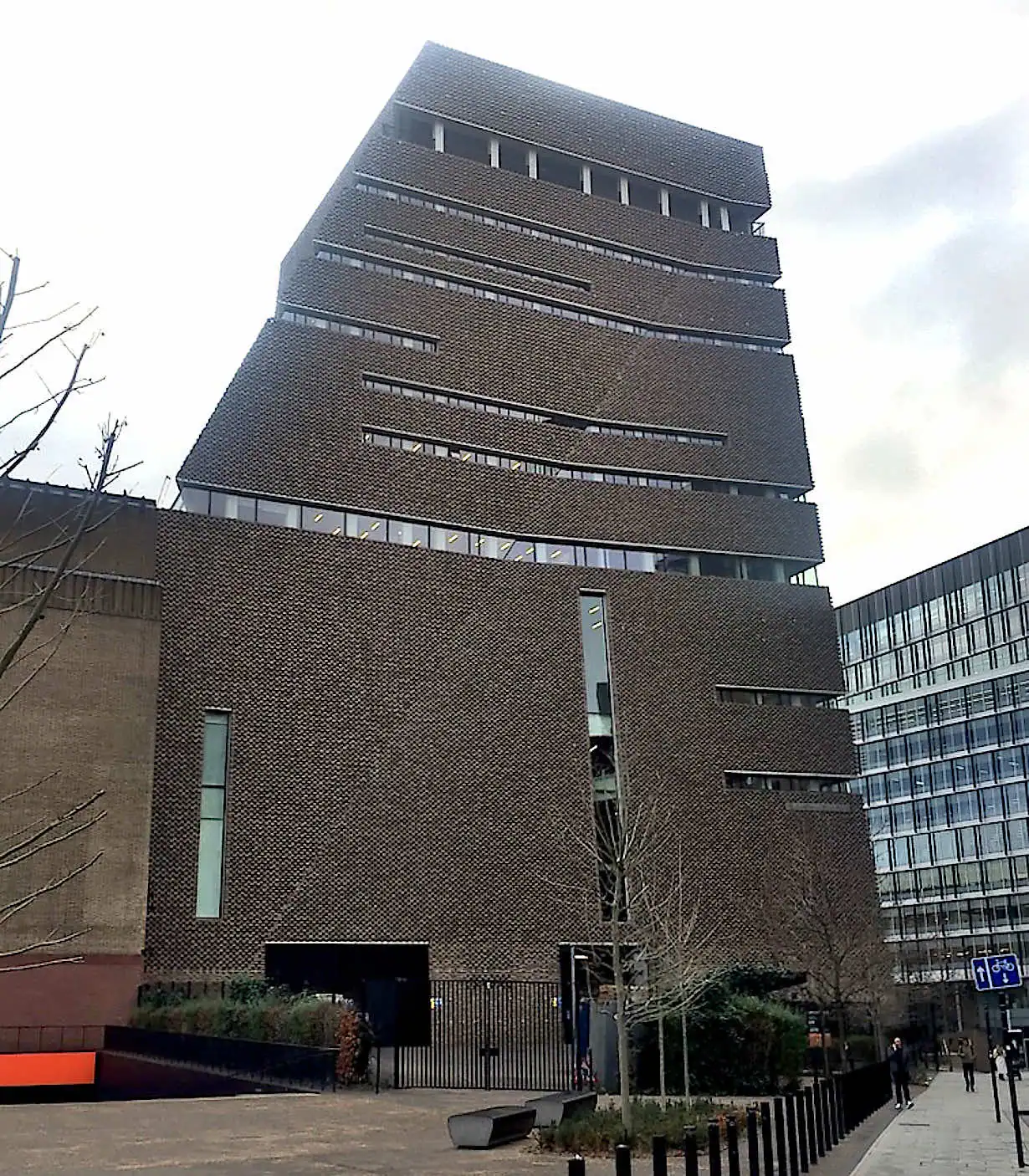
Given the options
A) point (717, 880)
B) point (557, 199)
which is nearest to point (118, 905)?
point (717, 880)

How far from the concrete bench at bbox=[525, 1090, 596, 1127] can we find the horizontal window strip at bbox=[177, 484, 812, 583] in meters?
26.0

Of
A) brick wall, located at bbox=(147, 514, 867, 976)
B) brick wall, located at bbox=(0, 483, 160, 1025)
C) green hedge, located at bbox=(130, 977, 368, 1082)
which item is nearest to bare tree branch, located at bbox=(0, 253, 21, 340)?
green hedge, located at bbox=(130, 977, 368, 1082)

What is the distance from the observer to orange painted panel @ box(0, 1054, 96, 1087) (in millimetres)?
29094

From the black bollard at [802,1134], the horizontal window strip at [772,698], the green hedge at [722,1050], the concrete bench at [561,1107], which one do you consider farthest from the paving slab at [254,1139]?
the horizontal window strip at [772,698]

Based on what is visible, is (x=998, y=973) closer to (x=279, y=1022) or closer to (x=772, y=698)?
(x=279, y=1022)

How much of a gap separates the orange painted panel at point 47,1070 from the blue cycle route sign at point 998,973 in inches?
865

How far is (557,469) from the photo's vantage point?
46125 millimetres

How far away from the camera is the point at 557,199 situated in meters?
50.8

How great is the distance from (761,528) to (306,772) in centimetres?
2183

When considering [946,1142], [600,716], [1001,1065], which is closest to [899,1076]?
[946,1142]

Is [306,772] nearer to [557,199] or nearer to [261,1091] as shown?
[261,1091]

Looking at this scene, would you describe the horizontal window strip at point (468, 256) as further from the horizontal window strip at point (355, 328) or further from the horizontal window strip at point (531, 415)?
the horizontal window strip at point (531, 415)

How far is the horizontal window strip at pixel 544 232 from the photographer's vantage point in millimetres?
46500

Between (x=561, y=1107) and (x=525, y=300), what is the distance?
1471 inches
